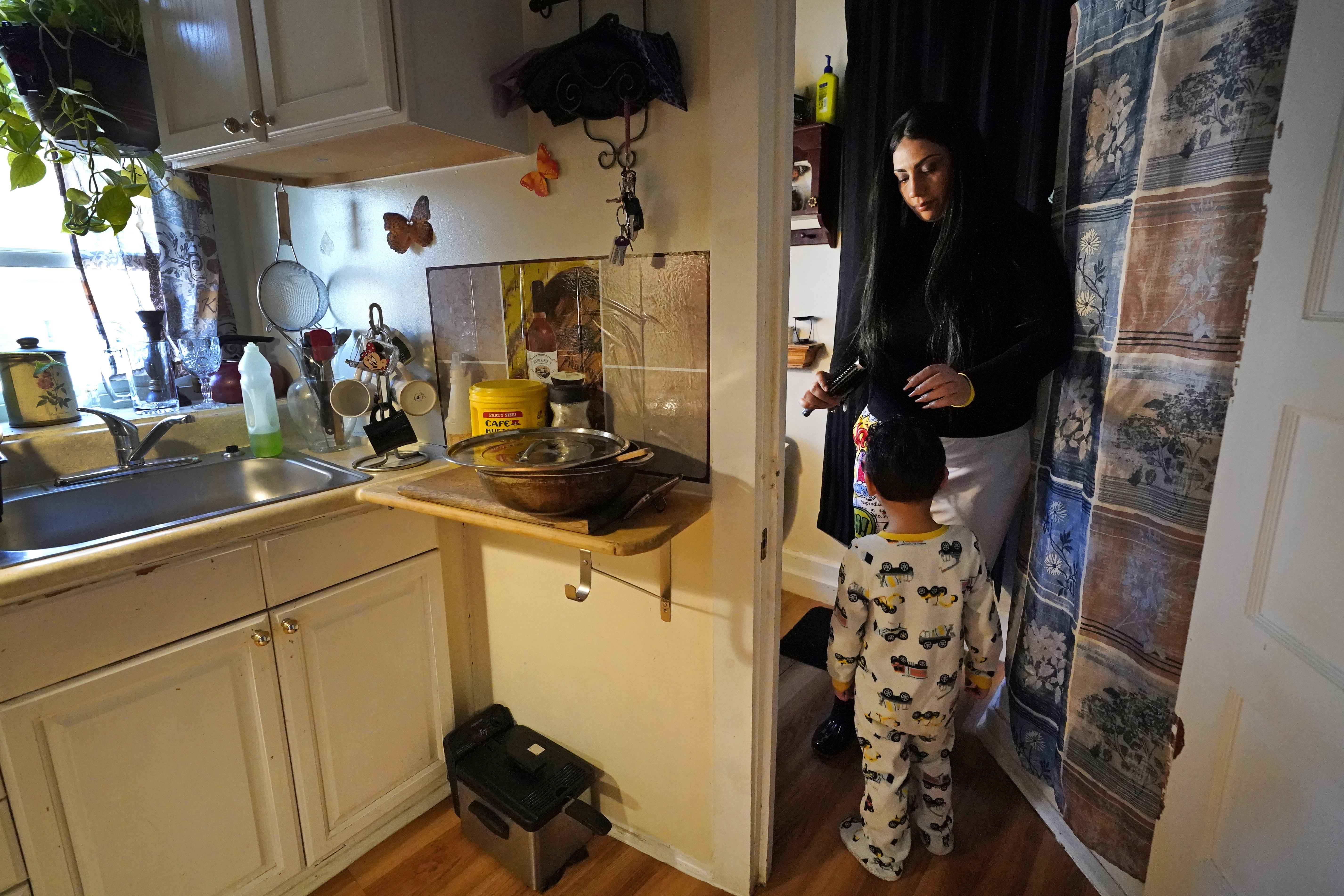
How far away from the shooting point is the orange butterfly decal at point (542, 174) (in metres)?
1.22

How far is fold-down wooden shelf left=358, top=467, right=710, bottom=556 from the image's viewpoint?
3.14 ft

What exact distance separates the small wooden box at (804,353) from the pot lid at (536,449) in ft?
4.02

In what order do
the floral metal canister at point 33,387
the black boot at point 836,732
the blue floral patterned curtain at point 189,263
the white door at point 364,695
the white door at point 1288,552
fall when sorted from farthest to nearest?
the black boot at point 836,732, the blue floral patterned curtain at point 189,263, the floral metal canister at point 33,387, the white door at point 364,695, the white door at point 1288,552

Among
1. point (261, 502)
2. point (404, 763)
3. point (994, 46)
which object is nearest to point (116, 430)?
point (261, 502)

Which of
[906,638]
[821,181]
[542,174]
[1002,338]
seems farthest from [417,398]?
[821,181]

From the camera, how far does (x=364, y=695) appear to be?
4.45 ft

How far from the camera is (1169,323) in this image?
3.72 feet

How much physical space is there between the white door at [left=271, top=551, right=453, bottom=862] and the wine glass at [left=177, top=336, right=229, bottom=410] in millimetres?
814

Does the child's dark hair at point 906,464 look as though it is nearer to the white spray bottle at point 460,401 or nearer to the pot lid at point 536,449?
the pot lid at point 536,449

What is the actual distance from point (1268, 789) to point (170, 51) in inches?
87.8

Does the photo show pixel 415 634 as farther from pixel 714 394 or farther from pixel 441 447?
pixel 714 394

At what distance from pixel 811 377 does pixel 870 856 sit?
1516mm

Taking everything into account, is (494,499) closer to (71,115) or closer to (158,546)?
(158,546)

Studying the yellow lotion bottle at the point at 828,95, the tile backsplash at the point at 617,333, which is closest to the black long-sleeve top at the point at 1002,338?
the tile backsplash at the point at 617,333
